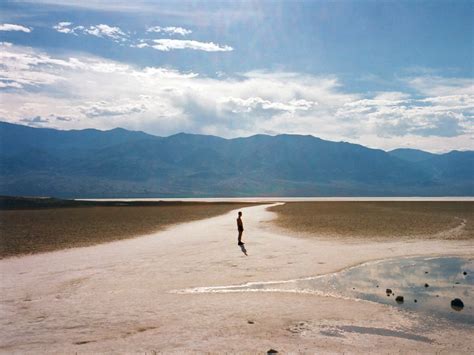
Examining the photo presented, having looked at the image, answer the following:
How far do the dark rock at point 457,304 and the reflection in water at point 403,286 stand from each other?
0.03 m

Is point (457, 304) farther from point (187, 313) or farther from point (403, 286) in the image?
point (187, 313)

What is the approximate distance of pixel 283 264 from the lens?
20.5m

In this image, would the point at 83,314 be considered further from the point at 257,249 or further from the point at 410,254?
the point at 410,254

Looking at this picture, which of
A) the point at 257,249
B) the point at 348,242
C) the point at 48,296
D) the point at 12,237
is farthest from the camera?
the point at 12,237

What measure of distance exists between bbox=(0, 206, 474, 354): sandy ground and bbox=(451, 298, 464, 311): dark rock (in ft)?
5.38

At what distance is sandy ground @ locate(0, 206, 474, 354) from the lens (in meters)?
10.2

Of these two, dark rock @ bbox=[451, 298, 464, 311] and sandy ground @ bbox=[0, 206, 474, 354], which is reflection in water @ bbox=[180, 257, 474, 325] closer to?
dark rock @ bbox=[451, 298, 464, 311]

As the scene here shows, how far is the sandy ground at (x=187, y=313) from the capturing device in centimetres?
1016

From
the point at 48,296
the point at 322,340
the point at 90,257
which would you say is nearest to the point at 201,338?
the point at 322,340

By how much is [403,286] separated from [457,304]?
2.65 metres

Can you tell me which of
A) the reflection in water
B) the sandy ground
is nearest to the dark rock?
the reflection in water

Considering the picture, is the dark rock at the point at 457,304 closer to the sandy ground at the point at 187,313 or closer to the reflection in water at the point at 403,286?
the reflection in water at the point at 403,286

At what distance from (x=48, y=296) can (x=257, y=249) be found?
1331 cm

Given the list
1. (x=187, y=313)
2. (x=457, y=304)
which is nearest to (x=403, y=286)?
(x=457, y=304)
